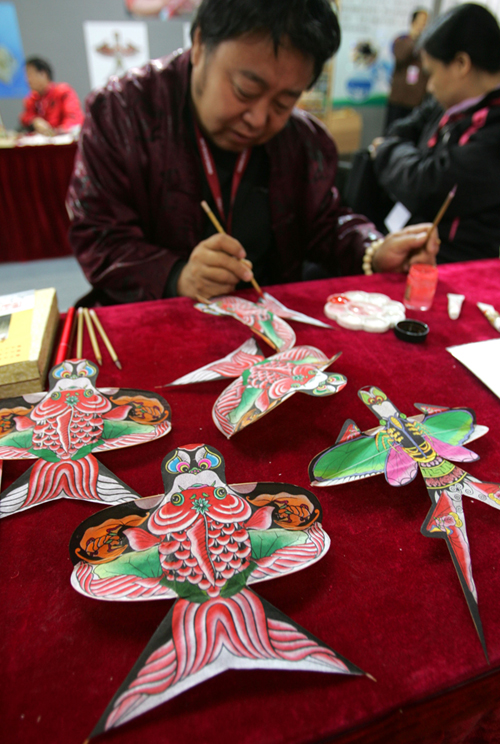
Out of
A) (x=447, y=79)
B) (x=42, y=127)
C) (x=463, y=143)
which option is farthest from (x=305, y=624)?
(x=42, y=127)

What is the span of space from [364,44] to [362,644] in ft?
17.9

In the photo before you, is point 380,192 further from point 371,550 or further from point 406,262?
point 371,550

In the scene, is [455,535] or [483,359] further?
[483,359]

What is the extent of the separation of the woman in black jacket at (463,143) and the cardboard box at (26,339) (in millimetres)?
1281

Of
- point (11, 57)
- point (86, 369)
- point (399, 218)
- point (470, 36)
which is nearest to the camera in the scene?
point (86, 369)

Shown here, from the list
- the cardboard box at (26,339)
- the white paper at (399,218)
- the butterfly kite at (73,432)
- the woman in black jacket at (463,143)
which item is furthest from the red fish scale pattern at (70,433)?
the white paper at (399,218)

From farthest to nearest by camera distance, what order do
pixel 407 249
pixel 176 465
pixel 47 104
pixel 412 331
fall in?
pixel 47 104, pixel 407 249, pixel 412 331, pixel 176 465

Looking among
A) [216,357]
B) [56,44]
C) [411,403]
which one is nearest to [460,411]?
[411,403]

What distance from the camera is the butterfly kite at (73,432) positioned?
0.48 m

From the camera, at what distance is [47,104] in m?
3.29

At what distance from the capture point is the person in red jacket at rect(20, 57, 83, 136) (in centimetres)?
320

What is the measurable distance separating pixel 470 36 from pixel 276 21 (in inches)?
37.8

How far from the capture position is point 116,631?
1.19 ft

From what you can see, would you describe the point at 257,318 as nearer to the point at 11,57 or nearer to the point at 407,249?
the point at 407,249
